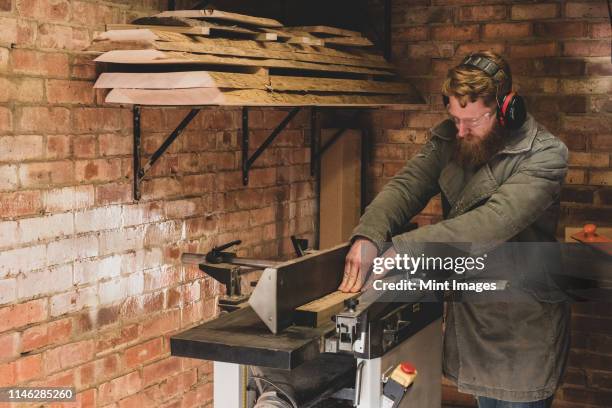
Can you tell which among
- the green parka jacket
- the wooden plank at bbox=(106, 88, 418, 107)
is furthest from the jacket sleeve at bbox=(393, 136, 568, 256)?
the wooden plank at bbox=(106, 88, 418, 107)

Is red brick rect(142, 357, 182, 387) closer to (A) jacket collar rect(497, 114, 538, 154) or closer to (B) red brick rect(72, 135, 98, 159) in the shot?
(B) red brick rect(72, 135, 98, 159)

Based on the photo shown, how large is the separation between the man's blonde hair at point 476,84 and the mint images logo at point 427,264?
45cm

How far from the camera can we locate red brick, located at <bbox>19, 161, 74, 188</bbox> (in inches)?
92.4

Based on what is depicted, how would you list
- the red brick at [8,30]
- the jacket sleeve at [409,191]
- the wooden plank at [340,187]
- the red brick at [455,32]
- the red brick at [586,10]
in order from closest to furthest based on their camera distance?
the red brick at [8,30] < the jacket sleeve at [409,191] < the red brick at [586,10] < the red brick at [455,32] < the wooden plank at [340,187]

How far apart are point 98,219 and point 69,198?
14 centimetres

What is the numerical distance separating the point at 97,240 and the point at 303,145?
1393mm

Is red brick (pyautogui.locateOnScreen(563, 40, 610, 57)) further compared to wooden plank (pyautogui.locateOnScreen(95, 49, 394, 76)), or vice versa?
red brick (pyautogui.locateOnScreen(563, 40, 610, 57))

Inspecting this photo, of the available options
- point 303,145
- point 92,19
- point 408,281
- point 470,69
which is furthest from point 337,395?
point 303,145

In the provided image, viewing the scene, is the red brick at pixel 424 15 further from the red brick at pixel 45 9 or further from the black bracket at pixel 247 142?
the red brick at pixel 45 9

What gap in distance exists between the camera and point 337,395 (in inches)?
86.2

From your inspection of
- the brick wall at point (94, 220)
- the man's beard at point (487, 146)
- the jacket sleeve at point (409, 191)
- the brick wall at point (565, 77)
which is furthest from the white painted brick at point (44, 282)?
the brick wall at point (565, 77)

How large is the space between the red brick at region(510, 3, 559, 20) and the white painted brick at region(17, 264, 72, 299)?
2141mm

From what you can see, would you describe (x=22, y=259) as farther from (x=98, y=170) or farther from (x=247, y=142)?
(x=247, y=142)

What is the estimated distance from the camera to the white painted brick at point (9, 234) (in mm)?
2273
